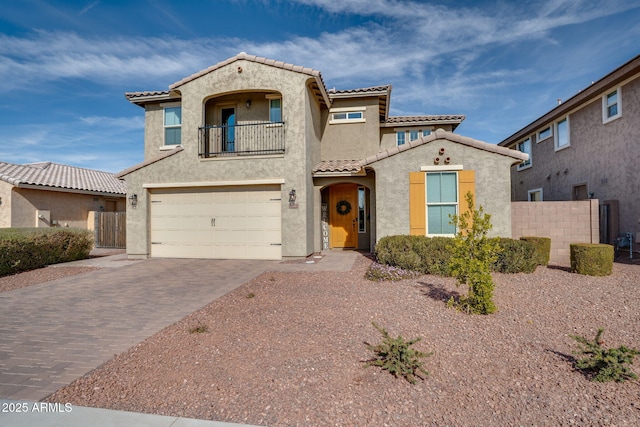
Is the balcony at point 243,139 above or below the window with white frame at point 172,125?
below

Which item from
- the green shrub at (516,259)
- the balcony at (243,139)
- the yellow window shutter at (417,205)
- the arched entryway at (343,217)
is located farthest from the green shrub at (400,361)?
the arched entryway at (343,217)

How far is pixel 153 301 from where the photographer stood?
260 inches

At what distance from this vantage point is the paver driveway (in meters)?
3.77

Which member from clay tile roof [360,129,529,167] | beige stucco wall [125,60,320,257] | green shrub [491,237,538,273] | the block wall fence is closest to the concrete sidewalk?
green shrub [491,237,538,273]

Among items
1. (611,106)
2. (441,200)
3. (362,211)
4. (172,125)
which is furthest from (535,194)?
(172,125)

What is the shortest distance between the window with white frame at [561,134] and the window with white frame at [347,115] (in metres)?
9.61

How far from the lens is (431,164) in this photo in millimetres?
10438

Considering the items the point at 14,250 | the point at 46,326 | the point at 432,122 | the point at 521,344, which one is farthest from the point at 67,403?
the point at 432,122

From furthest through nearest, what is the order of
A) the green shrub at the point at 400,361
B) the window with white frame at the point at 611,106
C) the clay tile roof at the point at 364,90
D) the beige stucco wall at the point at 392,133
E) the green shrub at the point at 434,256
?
1. the beige stucco wall at the point at 392,133
2. the clay tile roof at the point at 364,90
3. the window with white frame at the point at 611,106
4. the green shrub at the point at 434,256
5. the green shrub at the point at 400,361

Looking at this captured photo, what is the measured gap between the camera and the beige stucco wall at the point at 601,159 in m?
11.2

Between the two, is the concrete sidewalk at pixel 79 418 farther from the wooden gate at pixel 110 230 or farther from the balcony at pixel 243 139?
the wooden gate at pixel 110 230

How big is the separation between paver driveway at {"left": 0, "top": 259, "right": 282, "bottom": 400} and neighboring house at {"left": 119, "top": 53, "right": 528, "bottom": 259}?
2.23 meters

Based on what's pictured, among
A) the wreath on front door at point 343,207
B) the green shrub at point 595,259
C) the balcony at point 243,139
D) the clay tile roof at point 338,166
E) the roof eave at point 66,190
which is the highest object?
the balcony at point 243,139

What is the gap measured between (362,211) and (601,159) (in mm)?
9557
